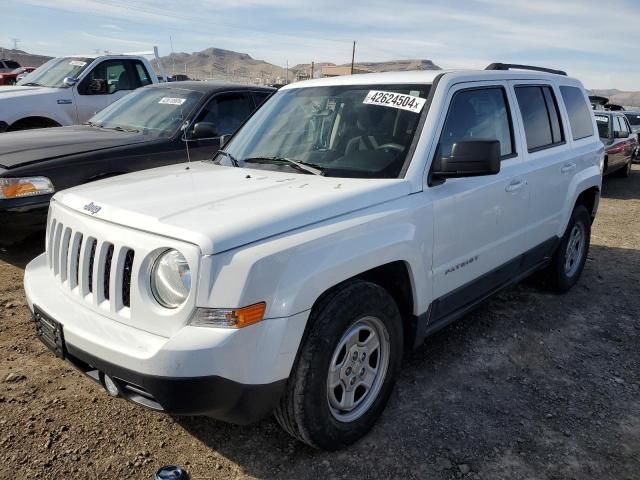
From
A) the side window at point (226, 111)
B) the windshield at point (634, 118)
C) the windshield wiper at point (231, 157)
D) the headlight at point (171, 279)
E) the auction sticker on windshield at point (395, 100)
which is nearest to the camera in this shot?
the headlight at point (171, 279)

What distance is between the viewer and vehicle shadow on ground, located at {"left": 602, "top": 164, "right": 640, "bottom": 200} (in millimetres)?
11320

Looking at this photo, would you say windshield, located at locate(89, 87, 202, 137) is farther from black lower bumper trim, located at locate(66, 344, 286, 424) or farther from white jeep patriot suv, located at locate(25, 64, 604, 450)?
black lower bumper trim, located at locate(66, 344, 286, 424)

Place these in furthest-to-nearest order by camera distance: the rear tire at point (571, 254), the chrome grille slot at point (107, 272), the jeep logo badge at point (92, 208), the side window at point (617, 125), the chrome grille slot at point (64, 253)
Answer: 1. the side window at point (617, 125)
2. the rear tire at point (571, 254)
3. the chrome grille slot at point (64, 253)
4. the jeep logo badge at point (92, 208)
5. the chrome grille slot at point (107, 272)

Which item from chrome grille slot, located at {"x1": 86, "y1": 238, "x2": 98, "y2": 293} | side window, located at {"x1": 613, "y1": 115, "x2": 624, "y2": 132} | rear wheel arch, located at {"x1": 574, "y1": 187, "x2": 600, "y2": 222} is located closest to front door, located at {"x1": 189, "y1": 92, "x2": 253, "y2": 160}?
chrome grille slot, located at {"x1": 86, "y1": 238, "x2": 98, "y2": 293}

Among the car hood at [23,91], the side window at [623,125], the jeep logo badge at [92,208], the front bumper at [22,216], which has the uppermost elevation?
the jeep logo badge at [92,208]

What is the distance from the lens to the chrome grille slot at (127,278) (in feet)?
7.63

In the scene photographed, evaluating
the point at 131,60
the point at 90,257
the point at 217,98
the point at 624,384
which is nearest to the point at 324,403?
the point at 90,257

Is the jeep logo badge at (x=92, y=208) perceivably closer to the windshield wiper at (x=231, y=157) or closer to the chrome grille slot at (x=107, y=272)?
the chrome grille slot at (x=107, y=272)

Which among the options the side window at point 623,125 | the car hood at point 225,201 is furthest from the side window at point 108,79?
the side window at point 623,125

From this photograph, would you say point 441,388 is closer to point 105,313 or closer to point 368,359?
point 368,359

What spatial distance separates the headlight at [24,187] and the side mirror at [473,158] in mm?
3528

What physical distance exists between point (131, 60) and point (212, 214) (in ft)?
24.8

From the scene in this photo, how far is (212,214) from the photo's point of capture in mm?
2367

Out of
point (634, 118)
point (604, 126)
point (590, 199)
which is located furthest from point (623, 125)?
point (590, 199)
